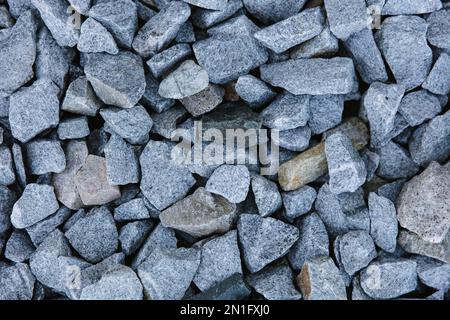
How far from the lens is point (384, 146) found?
178 cm

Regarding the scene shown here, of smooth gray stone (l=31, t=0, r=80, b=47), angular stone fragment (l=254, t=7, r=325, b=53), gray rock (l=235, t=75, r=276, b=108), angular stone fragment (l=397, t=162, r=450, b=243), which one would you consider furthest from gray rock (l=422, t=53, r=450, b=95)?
smooth gray stone (l=31, t=0, r=80, b=47)

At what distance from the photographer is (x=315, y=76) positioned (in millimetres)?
1687

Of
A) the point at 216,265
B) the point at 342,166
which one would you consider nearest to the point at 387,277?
the point at 342,166

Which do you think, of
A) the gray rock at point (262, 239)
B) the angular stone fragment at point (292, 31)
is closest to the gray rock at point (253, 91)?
the angular stone fragment at point (292, 31)

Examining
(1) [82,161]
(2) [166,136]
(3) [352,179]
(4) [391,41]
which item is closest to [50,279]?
(1) [82,161]

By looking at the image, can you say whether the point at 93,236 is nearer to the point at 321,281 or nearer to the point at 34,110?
the point at 34,110

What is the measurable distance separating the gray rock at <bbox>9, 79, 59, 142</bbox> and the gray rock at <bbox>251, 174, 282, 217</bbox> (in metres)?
0.60

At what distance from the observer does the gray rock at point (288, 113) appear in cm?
170

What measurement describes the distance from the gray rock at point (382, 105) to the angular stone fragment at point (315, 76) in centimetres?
7

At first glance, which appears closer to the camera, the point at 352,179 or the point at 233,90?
the point at 352,179

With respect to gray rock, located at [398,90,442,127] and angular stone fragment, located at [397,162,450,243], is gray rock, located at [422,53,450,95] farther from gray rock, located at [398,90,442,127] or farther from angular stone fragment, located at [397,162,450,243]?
angular stone fragment, located at [397,162,450,243]
